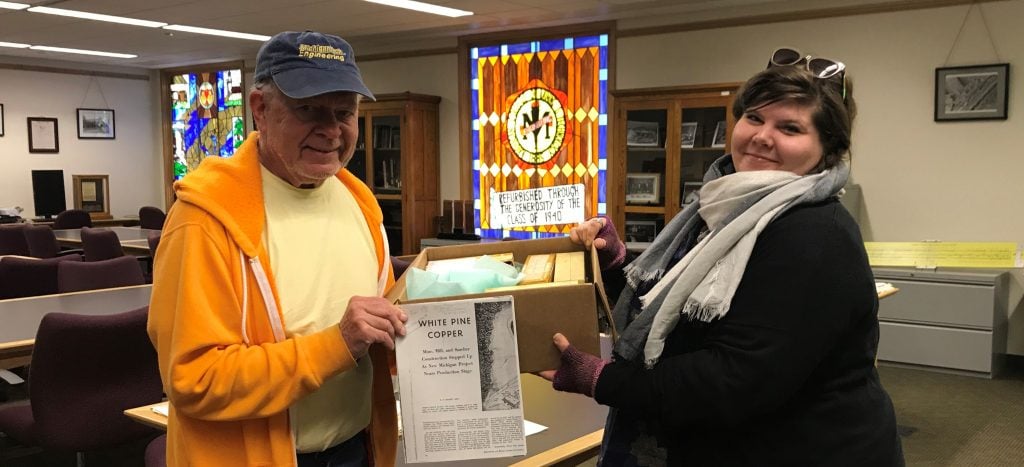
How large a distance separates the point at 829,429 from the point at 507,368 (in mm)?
540

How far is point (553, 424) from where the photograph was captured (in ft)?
6.92

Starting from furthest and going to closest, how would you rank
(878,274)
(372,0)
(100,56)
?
(100,56), (372,0), (878,274)

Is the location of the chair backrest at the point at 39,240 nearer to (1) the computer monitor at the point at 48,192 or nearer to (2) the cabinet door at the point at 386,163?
(2) the cabinet door at the point at 386,163

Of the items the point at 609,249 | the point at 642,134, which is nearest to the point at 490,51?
the point at 642,134

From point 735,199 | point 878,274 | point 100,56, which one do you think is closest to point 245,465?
point 735,199

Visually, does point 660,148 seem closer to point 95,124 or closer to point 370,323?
point 370,323

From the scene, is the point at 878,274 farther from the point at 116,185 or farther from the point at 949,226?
the point at 116,185

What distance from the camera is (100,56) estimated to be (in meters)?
9.95

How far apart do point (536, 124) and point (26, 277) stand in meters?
4.63

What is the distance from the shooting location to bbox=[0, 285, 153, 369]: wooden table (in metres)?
2.91

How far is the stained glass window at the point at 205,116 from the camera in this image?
1026 cm

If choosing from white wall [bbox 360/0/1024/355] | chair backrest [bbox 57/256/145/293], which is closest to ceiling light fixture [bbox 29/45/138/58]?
chair backrest [bbox 57/256/145/293]

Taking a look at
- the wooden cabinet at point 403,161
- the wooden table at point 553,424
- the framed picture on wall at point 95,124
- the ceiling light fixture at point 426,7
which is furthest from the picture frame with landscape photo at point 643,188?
the framed picture on wall at point 95,124

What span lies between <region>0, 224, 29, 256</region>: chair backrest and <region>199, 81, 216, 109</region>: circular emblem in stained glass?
13.6 ft
